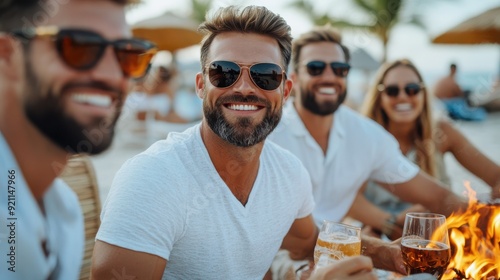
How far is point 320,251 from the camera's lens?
1.75 meters

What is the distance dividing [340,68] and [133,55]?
249 centimetres

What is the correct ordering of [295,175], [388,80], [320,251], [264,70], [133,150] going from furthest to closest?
[133,150]
[388,80]
[295,175]
[264,70]
[320,251]

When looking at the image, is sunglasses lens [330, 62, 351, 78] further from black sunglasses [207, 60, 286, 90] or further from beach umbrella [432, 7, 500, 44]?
beach umbrella [432, 7, 500, 44]

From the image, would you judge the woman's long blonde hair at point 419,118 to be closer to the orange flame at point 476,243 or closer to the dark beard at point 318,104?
the dark beard at point 318,104

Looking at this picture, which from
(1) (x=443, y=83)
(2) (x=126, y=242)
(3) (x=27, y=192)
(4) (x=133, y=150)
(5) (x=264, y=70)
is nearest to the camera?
(3) (x=27, y=192)

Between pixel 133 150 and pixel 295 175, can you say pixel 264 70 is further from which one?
pixel 133 150

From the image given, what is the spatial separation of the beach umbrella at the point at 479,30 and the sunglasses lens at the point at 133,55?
328 inches

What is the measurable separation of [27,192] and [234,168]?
1.04m

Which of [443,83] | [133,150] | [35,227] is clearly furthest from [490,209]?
[443,83]

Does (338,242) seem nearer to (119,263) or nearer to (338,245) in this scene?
(338,245)

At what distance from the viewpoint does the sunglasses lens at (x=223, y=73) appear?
1909 mm

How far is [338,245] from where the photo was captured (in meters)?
1.69

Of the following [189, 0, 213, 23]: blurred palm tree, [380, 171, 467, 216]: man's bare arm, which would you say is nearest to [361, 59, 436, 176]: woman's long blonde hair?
[380, 171, 467, 216]: man's bare arm

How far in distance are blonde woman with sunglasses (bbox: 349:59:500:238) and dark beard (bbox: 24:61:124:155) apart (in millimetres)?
2857
